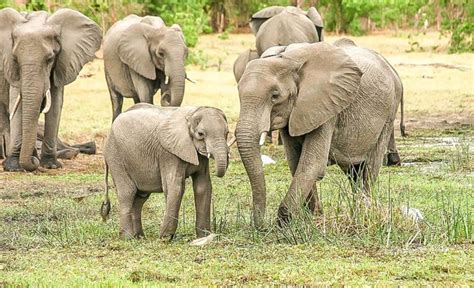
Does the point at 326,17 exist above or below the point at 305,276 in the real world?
below

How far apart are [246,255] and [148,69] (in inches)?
293

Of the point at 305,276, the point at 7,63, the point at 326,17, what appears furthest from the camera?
the point at 326,17

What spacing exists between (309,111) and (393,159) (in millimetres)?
5319

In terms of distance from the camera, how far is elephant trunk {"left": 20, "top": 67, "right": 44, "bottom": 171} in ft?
44.3

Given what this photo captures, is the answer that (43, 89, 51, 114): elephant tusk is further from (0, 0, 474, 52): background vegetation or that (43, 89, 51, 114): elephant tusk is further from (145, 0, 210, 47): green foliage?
(145, 0, 210, 47): green foliage

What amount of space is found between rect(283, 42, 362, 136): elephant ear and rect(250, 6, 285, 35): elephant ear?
31.1 ft

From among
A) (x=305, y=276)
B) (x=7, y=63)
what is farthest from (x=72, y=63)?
(x=305, y=276)

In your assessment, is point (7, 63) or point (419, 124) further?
point (419, 124)

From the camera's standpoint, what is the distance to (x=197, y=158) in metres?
8.89

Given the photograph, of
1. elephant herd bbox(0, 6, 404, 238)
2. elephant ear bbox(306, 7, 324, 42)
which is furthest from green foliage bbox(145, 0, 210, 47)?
elephant herd bbox(0, 6, 404, 238)

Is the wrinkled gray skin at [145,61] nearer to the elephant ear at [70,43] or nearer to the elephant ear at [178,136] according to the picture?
the elephant ear at [70,43]

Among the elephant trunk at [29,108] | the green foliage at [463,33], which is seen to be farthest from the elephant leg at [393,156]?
the green foliage at [463,33]

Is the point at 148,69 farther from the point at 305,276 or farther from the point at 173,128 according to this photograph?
the point at 305,276

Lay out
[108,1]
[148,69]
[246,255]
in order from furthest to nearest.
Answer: [108,1]
[148,69]
[246,255]
